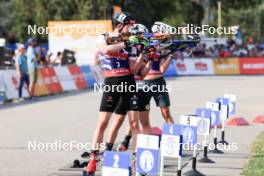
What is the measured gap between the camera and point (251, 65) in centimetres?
4256

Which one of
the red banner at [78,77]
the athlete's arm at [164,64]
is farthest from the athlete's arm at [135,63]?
the red banner at [78,77]

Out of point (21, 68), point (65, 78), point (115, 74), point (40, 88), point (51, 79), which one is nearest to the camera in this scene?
point (115, 74)

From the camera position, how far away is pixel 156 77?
39.1 ft

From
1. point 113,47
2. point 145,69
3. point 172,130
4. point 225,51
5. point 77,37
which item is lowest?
point 172,130

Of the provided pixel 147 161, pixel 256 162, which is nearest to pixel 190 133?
pixel 256 162

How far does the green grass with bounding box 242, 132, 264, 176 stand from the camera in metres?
9.48

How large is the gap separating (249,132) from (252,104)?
7.16 meters

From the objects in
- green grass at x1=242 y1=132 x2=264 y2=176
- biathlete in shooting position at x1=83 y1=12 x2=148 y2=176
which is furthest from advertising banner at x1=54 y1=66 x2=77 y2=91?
biathlete in shooting position at x1=83 y1=12 x2=148 y2=176

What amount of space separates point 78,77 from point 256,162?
18905 mm

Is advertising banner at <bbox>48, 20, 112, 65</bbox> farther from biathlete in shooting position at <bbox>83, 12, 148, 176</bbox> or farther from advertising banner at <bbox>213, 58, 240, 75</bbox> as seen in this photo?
biathlete in shooting position at <bbox>83, 12, 148, 176</bbox>

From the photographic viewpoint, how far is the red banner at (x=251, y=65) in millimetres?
42438

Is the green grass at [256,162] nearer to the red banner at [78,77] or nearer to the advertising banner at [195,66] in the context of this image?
the red banner at [78,77]

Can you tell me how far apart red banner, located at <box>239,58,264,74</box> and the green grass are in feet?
98.2

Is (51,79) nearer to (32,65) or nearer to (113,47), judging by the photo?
(32,65)
